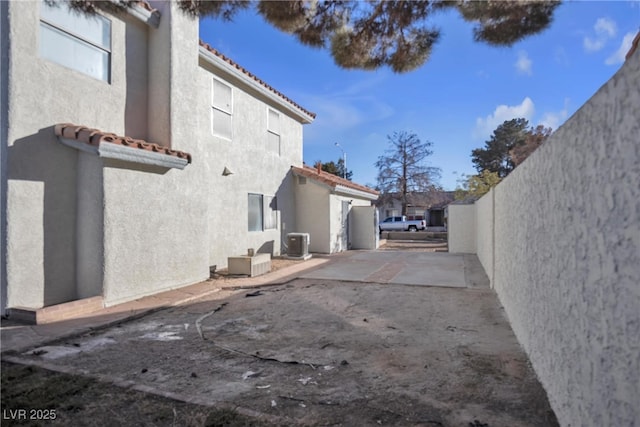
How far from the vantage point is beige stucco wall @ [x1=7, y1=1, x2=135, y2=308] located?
247 inches

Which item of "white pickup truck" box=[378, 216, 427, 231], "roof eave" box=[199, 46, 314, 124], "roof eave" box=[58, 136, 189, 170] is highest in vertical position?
"roof eave" box=[199, 46, 314, 124]

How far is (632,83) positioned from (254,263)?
9.90m

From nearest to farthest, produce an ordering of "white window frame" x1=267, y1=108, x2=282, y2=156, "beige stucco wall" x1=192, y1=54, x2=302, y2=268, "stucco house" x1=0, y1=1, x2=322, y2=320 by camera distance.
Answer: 1. "stucco house" x1=0, y1=1, x2=322, y2=320
2. "beige stucco wall" x1=192, y1=54, x2=302, y2=268
3. "white window frame" x1=267, y1=108, x2=282, y2=156

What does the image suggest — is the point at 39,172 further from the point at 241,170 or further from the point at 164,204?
the point at 241,170

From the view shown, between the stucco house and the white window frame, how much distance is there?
3868 mm

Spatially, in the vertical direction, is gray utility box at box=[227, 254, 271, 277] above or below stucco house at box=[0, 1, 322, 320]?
below

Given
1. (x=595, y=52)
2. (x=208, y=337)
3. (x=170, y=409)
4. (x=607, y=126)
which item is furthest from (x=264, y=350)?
(x=595, y=52)

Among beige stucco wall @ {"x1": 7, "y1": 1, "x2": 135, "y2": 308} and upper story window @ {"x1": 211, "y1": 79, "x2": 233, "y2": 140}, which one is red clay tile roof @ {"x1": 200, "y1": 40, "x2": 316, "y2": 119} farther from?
beige stucco wall @ {"x1": 7, "y1": 1, "x2": 135, "y2": 308}

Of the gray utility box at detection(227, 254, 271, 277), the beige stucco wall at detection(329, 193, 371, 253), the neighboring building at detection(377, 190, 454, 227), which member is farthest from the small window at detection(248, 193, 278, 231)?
the neighboring building at detection(377, 190, 454, 227)

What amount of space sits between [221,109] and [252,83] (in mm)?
1952

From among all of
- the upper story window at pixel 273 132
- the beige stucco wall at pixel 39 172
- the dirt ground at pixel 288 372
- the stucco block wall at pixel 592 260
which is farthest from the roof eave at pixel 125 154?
the stucco block wall at pixel 592 260

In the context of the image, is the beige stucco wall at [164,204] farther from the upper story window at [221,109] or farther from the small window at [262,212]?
the small window at [262,212]

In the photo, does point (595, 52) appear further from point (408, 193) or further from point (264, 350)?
point (408, 193)

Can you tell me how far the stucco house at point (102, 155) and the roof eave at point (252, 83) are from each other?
13 centimetres
